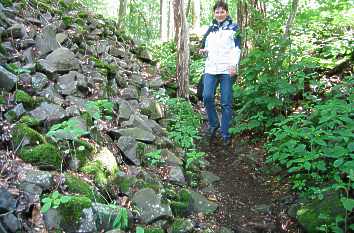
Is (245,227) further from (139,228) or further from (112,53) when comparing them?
(112,53)

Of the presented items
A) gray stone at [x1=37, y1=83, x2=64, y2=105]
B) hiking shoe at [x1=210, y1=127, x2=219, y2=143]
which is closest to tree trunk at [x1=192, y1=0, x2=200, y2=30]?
hiking shoe at [x1=210, y1=127, x2=219, y2=143]

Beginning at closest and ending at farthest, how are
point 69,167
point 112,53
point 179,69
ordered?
point 69,167
point 179,69
point 112,53

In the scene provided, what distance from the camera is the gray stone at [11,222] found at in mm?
3062

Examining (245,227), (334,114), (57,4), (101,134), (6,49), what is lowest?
(245,227)

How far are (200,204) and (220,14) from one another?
3.27m

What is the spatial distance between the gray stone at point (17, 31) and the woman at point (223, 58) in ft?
10.3

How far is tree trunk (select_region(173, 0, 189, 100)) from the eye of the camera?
26.4 ft

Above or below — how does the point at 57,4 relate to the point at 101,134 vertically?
above

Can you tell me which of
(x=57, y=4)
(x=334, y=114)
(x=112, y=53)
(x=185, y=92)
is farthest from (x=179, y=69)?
(x=334, y=114)

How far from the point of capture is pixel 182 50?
812 cm

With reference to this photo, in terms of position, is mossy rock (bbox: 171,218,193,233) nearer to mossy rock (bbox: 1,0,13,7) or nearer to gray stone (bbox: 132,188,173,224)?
gray stone (bbox: 132,188,173,224)

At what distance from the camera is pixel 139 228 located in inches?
137

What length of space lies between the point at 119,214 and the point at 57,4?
7.13 m

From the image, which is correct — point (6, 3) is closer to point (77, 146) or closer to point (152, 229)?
point (77, 146)
